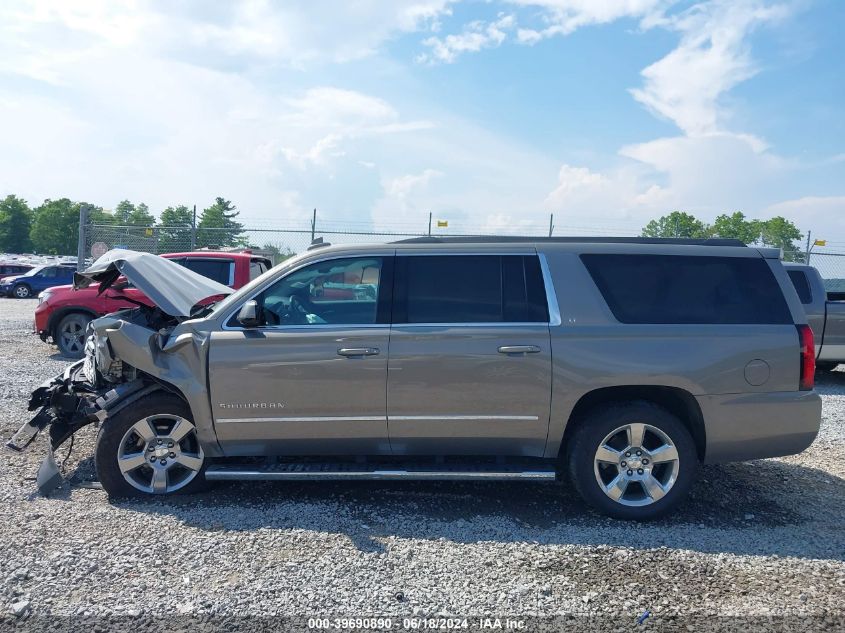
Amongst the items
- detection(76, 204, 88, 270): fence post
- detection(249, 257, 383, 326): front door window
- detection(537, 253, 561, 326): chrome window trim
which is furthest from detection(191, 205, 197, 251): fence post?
detection(537, 253, 561, 326): chrome window trim

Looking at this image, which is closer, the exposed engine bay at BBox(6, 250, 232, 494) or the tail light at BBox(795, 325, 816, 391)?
the tail light at BBox(795, 325, 816, 391)

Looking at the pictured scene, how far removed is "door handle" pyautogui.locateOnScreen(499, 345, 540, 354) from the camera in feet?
13.5

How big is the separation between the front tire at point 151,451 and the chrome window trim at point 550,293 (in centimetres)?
260

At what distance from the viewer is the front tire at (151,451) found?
4.32 meters

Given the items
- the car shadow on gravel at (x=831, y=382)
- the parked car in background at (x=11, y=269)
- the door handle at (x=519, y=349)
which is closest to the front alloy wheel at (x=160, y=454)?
the door handle at (x=519, y=349)

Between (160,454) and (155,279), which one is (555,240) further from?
(160,454)

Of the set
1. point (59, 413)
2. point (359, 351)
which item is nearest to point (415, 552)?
point (359, 351)

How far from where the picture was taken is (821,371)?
10461mm

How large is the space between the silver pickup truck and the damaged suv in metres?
5.66

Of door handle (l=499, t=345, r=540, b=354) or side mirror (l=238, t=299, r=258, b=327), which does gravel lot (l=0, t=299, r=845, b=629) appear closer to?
door handle (l=499, t=345, r=540, b=354)

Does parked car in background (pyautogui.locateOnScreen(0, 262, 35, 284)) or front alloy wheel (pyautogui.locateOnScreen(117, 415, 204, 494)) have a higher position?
parked car in background (pyautogui.locateOnScreen(0, 262, 35, 284))

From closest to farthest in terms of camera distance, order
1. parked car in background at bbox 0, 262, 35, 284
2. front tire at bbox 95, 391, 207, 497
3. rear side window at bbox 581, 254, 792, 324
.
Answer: rear side window at bbox 581, 254, 792, 324
front tire at bbox 95, 391, 207, 497
parked car in background at bbox 0, 262, 35, 284

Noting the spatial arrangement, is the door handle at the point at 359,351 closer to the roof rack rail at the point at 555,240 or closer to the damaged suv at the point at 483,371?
the damaged suv at the point at 483,371

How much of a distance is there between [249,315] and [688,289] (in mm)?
3002
